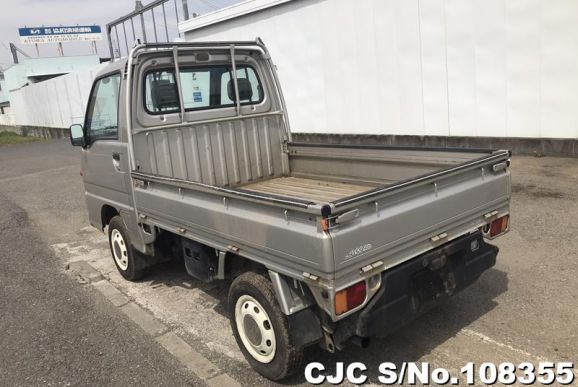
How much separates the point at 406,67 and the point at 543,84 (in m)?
2.91

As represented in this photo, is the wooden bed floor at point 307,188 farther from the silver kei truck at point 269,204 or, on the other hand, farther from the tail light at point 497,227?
the tail light at point 497,227

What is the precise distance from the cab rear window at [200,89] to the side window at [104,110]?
35cm

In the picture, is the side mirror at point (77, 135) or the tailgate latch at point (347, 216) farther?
the side mirror at point (77, 135)

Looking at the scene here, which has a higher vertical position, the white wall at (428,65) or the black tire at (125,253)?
the white wall at (428,65)

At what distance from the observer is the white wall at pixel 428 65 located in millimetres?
8938

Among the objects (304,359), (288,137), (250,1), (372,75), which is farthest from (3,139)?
(304,359)

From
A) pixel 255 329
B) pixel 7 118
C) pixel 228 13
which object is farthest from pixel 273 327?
pixel 7 118

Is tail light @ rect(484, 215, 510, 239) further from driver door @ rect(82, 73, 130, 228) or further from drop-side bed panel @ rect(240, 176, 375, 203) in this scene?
driver door @ rect(82, 73, 130, 228)

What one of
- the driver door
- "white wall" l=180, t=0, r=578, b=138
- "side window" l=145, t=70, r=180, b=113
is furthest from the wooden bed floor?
"white wall" l=180, t=0, r=578, b=138

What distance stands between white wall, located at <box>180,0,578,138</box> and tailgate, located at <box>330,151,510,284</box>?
6.26m

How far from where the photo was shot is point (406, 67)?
36.2 feet

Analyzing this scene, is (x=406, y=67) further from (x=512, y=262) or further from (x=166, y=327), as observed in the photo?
(x=166, y=327)

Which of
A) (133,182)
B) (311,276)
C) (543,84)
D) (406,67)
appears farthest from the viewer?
(406,67)

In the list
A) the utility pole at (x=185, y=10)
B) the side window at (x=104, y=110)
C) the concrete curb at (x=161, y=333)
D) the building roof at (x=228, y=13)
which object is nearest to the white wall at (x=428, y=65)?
the building roof at (x=228, y=13)
